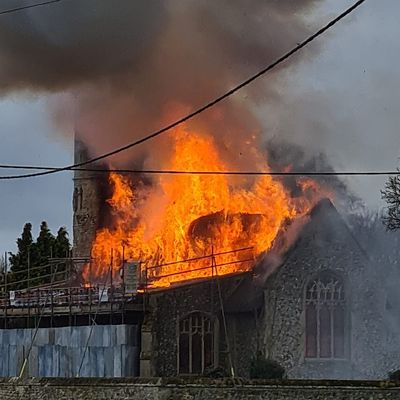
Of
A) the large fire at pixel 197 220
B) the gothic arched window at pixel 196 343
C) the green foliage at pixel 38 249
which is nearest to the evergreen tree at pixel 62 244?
the green foliage at pixel 38 249

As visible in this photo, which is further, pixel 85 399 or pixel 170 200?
pixel 170 200

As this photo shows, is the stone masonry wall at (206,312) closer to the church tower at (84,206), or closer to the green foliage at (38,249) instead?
the church tower at (84,206)

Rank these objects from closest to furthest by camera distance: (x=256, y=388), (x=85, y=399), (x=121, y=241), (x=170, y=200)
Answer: (x=256, y=388), (x=85, y=399), (x=170, y=200), (x=121, y=241)

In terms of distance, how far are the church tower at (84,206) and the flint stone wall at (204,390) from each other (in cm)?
2950

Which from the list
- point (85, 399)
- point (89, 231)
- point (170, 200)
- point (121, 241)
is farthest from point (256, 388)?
point (89, 231)

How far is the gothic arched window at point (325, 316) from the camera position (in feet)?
122

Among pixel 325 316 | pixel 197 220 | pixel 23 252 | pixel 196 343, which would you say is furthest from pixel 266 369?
pixel 23 252

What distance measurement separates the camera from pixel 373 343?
37031mm

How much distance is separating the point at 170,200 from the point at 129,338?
10.8m

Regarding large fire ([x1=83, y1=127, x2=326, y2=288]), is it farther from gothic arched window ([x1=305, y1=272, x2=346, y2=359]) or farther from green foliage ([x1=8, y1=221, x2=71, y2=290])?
green foliage ([x1=8, y1=221, x2=71, y2=290])

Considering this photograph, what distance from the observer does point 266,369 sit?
115 feet

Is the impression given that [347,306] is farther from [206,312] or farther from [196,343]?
[196,343]

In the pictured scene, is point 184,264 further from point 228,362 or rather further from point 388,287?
point 388,287

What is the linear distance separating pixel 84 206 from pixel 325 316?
2104cm
